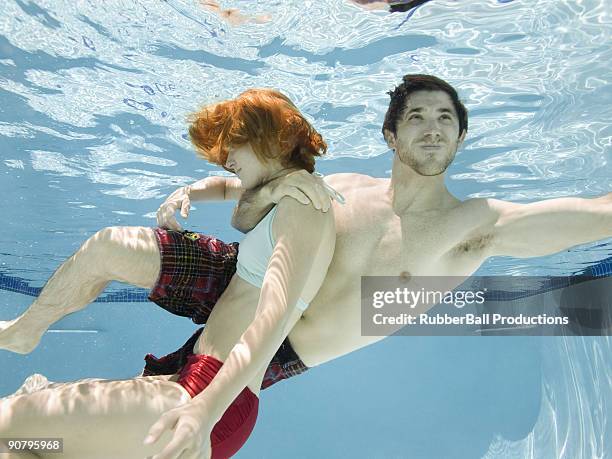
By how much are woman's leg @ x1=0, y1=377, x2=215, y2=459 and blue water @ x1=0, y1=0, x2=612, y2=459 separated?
5747mm

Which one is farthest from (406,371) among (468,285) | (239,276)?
(239,276)

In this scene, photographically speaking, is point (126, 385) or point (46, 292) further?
point (46, 292)

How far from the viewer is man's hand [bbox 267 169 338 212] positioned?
10.2 feet

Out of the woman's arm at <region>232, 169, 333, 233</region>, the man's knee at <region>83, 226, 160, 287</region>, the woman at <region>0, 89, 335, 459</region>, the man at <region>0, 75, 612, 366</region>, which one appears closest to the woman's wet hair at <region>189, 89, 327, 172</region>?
the woman at <region>0, 89, 335, 459</region>

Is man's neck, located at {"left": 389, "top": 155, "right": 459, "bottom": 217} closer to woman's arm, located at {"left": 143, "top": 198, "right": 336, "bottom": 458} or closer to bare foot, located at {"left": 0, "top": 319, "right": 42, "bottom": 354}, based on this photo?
woman's arm, located at {"left": 143, "top": 198, "right": 336, "bottom": 458}

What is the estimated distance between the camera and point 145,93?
32.4ft

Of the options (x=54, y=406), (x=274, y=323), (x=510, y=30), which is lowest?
(x=54, y=406)

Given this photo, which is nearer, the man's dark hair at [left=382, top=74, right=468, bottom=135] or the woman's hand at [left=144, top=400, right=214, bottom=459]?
the woman's hand at [left=144, top=400, right=214, bottom=459]

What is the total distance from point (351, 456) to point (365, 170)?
27.8m

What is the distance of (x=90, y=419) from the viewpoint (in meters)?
3.00

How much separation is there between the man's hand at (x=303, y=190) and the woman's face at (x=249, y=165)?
24 centimetres

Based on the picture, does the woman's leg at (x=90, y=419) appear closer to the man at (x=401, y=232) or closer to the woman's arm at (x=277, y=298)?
the woman's arm at (x=277, y=298)

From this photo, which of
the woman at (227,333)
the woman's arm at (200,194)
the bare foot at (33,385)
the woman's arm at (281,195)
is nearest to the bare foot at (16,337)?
the bare foot at (33,385)

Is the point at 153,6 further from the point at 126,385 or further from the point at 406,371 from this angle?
the point at 406,371
